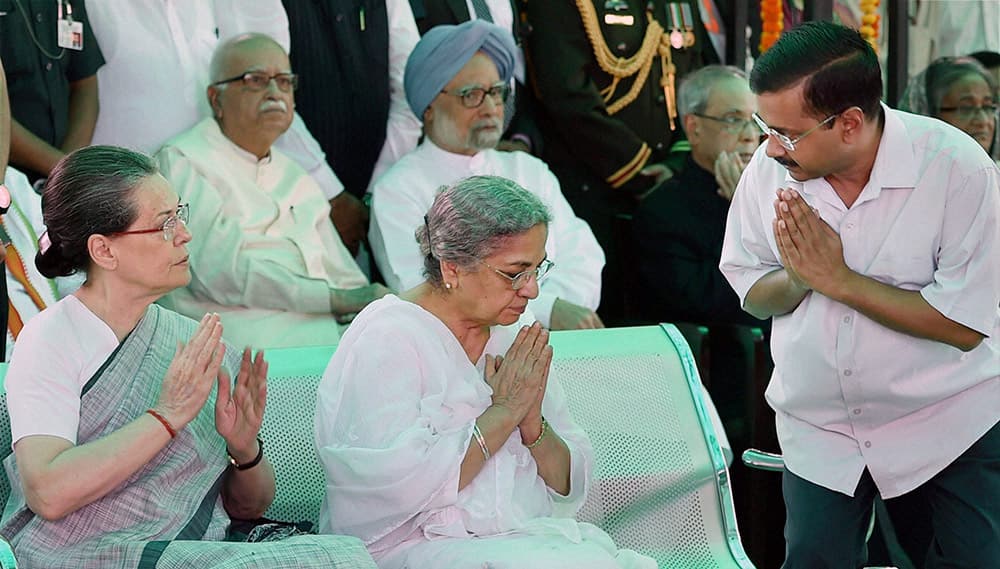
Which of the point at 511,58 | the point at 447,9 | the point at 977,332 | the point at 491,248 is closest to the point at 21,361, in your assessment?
the point at 491,248

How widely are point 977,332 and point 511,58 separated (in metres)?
2.49

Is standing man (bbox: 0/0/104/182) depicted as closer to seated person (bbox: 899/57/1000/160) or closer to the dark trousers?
the dark trousers

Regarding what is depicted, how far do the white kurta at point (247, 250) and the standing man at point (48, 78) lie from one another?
333 mm

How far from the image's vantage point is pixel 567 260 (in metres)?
5.32

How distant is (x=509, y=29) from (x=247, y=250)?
5.52ft

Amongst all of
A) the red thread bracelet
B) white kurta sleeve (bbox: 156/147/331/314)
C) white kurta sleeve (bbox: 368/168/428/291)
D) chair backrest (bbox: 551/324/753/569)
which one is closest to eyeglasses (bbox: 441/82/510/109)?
white kurta sleeve (bbox: 368/168/428/291)

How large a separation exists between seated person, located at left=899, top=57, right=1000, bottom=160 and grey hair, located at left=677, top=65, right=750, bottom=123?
2.32ft

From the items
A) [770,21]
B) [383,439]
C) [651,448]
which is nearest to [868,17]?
[770,21]

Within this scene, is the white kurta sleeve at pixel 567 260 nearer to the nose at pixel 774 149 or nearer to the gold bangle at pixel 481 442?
the nose at pixel 774 149

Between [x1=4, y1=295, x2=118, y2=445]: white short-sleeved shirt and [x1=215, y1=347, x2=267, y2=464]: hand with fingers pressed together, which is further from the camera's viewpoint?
[x1=215, y1=347, x2=267, y2=464]: hand with fingers pressed together

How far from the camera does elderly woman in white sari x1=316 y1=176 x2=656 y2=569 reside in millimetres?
3078

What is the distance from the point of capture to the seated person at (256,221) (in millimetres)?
4609

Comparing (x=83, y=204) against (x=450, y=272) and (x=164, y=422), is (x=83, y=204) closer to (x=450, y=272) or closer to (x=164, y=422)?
(x=164, y=422)

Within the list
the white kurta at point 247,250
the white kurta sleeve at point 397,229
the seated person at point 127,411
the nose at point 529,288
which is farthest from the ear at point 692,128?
the seated person at point 127,411
